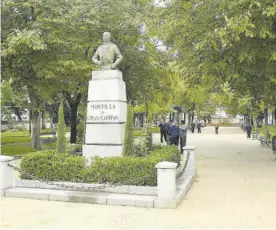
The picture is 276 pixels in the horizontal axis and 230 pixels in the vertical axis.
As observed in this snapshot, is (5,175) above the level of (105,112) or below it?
below

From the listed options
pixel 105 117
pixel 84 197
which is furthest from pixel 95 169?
pixel 105 117

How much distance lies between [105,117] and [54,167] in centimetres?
209

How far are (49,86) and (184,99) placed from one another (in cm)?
2137

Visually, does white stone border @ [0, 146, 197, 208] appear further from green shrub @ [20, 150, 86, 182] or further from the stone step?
green shrub @ [20, 150, 86, 182]

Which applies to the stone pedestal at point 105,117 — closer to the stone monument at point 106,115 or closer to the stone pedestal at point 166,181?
the stone monument at point 106,115

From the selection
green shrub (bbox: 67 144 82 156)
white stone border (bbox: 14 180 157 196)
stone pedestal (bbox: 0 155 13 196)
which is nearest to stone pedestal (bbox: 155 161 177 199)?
white stone border (bbox: 14 180 157 196)

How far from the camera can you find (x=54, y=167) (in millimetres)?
9641

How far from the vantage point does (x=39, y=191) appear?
894 cm

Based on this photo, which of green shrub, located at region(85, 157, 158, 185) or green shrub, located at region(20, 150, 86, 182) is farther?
green shrub, located at region(20, 150, 86, 182)

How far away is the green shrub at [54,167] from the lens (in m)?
9.55

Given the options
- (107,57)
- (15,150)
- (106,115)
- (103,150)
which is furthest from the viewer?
(15,150)

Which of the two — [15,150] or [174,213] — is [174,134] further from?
[174,213]

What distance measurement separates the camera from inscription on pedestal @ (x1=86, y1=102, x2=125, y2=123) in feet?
35.1

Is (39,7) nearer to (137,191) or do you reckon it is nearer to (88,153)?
(88,153)
